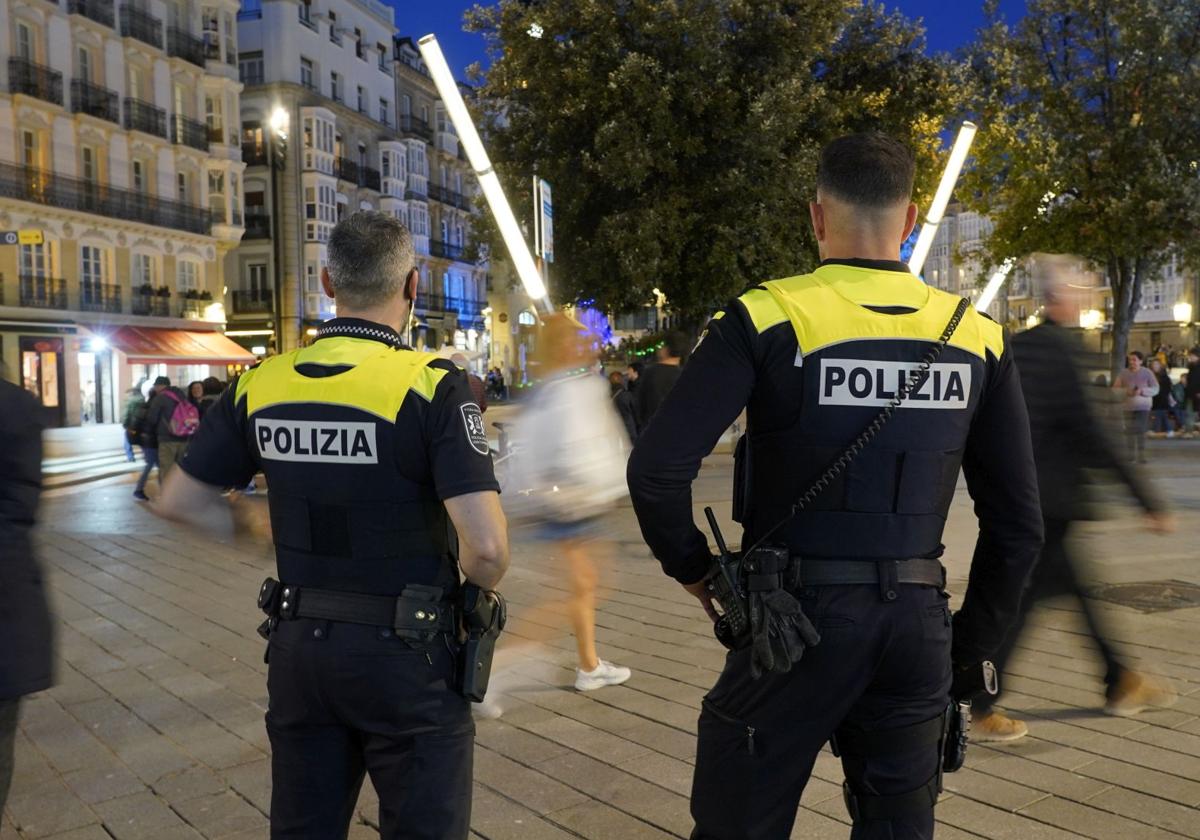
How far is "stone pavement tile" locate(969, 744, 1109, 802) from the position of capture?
157 inches

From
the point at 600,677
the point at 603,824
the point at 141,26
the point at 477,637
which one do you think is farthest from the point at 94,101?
the point at 477,637

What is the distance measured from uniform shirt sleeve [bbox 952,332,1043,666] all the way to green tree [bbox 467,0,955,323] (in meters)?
18.7

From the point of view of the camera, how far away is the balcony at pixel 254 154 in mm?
47906

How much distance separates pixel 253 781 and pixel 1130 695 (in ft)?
12.3

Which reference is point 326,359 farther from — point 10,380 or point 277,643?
point 10,380

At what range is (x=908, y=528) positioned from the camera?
7.63ft

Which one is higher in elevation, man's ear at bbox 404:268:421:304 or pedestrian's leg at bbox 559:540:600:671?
man's ear at bbox 404:268:421:304

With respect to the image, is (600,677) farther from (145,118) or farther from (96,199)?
(145,118)

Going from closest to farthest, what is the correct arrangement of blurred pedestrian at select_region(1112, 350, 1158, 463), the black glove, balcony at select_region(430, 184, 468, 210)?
the black glove, blurred pedestrian at select_region(1112, 350, 1158, 463), balcony at select_region(430, 184, 468, 210)

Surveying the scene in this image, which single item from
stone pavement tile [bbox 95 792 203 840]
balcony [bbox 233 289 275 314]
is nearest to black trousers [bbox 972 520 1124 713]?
stone pavement tile [bbox 95 792 203 840]

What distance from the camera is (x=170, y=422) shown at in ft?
45.5

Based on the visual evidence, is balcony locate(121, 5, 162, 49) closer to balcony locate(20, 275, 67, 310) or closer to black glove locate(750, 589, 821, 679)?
balcony locate(20, 275, 67, 310)

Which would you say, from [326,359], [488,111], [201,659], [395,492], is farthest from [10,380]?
[488,111]

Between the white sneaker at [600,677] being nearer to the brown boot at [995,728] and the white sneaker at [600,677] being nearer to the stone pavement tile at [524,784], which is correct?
the stone pavement tile at [524,784]
